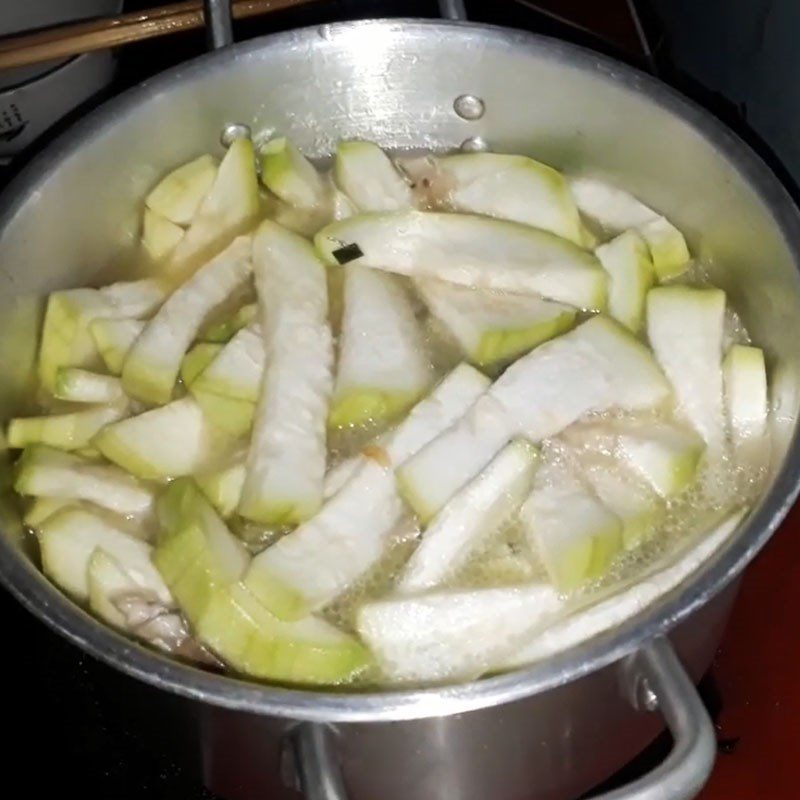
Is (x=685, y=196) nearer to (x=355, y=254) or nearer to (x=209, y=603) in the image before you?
(x=355, y=254)

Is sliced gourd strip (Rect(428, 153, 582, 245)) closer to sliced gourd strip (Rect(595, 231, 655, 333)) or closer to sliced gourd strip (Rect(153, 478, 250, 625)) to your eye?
sliced gourd strip (Rect(595, 231, 655, 333))

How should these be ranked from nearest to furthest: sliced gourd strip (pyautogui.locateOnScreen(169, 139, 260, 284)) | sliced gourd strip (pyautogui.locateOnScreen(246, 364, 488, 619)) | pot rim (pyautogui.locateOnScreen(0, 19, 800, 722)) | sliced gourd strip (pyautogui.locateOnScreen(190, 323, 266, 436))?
pot rim (pyautogui.locateOnScreen(0, 19, 800, 722)), sliced gourd strip (pyautogui.locateOnScreen(246, 364, 488, 619)), sliced gourd strip (pyautogui.locateOnScreen(190, 323, 266, 436)), sliced gourd strip (pyautogui.locateOnScreen(169, 139, 260, 284))

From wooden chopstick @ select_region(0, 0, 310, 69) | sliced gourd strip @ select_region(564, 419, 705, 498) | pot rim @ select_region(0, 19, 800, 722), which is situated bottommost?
sliced gourd strip @ select_region(564, 419, 705, 498)

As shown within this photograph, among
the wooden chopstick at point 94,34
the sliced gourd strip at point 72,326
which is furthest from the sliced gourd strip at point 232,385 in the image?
the wooden chopstick at point 94,34

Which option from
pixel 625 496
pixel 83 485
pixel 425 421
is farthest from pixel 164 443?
pixel 625 496

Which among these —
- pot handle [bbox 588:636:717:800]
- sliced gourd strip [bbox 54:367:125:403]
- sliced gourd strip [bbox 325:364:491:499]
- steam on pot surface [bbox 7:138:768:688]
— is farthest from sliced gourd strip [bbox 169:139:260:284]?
pot handle [bbox 588:636:717:800]

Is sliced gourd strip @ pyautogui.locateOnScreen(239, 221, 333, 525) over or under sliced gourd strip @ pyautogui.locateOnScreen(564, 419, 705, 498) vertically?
over

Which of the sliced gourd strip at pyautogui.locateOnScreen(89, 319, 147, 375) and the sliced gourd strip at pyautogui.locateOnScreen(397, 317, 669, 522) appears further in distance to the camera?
the sliced gourd strip at pyautogui.locateOnScreen(89, 319, 147, 375)
